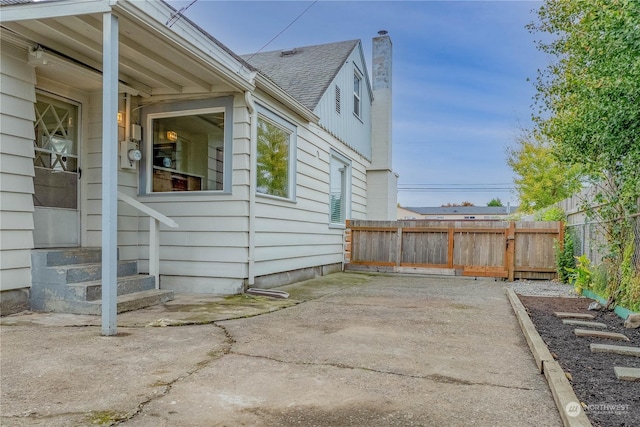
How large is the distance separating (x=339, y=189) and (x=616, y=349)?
22.4 feet

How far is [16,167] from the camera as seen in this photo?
165 inches

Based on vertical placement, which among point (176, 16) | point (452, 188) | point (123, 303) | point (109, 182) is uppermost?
point (452, 188)

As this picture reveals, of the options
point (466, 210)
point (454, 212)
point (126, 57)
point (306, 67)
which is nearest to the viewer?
point (126, 57)

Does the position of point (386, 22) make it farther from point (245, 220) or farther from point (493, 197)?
point (493, 197)

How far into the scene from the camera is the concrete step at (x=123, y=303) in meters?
4.11

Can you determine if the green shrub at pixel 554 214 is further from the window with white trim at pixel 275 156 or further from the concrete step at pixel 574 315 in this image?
the window with white trim at pixel 275 156

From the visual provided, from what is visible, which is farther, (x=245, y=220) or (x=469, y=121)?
(x=469, y=121)

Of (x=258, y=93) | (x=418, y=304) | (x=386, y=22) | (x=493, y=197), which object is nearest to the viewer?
(x=418, y=304)

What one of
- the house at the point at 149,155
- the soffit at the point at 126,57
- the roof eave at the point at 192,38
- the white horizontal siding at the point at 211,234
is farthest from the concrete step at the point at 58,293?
the roof eave at the point at 192,38

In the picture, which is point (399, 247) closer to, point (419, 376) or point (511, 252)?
point (511, 252)

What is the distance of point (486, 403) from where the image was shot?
7.18 ft

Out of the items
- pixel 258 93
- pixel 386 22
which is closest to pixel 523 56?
pixel 386 22

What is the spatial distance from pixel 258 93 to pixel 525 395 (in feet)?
16.0

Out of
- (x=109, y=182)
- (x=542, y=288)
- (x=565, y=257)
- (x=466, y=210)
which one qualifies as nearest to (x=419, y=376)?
(x=109, y=182)
